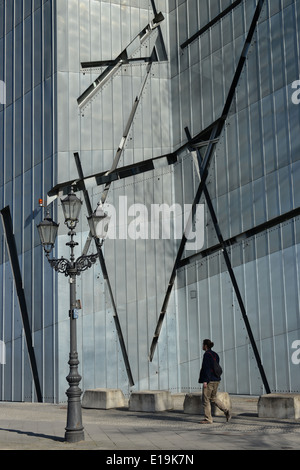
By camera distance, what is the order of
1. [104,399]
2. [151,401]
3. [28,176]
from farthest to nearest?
1. [28,176]
2. [104,399]
3. [151,401]

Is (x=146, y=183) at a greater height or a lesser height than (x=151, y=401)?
greater

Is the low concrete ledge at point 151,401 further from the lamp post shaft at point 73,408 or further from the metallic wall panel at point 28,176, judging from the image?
the lamp post shaft at point 73,408

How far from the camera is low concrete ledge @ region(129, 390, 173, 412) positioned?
19.3 m

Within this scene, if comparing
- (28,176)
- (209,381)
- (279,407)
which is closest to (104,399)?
(209,381)

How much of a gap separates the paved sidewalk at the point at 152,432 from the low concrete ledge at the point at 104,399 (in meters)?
0.47

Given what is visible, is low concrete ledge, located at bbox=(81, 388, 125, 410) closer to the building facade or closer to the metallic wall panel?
the building facade

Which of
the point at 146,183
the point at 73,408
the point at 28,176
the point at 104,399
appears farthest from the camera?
the point at 28,176

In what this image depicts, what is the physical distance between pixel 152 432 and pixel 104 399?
20.0ft

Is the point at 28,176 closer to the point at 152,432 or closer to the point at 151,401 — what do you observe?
the point at 151,401

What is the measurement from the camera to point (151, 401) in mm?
19328

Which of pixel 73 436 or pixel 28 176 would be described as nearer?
pixel 73 436

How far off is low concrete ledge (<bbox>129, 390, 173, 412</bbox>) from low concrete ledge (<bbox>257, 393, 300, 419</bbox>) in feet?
11.5

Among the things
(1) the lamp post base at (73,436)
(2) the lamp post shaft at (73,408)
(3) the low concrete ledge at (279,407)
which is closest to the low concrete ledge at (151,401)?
(3) the low concrete ledge at (279,407)

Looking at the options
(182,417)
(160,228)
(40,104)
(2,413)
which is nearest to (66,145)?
(40,104)
